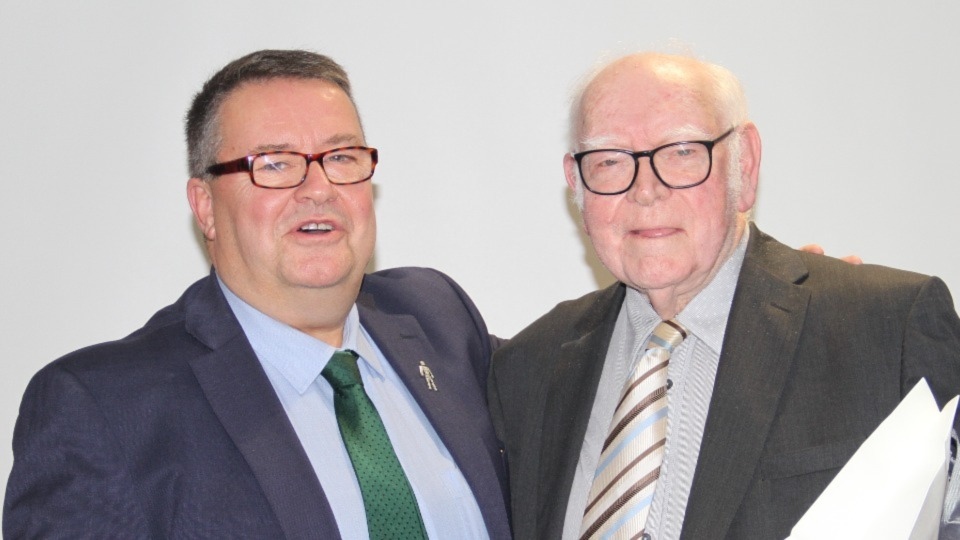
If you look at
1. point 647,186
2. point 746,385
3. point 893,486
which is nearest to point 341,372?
point 647,186

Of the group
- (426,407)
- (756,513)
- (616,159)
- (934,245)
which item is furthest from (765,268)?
(934,245)

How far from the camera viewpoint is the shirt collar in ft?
8.31

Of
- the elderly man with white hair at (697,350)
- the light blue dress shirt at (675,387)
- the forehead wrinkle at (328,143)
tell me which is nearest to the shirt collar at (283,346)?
the forehead wrinkle at (328,143)

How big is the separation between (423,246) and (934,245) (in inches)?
65.2

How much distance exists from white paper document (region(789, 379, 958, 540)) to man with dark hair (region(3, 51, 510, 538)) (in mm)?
1326

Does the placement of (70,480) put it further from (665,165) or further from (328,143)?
(665,165)

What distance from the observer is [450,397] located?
8.95 ft

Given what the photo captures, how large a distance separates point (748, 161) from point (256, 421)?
1328 mm

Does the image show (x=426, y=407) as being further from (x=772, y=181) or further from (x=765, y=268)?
(x=772, y=181)

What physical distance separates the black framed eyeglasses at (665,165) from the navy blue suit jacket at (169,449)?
770 millimetres

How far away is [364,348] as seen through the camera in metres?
2.73

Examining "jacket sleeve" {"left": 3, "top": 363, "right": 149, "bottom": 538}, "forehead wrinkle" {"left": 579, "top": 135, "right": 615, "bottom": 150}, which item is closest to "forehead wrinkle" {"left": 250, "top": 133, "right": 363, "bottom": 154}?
"forehead wrinkle" {"left": 579, "top": 135, "right": 615, "bottom": 150}

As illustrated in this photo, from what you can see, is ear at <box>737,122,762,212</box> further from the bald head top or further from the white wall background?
the white wall background

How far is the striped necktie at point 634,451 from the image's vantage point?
7.39 feet
